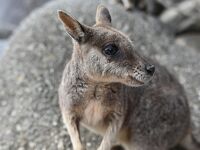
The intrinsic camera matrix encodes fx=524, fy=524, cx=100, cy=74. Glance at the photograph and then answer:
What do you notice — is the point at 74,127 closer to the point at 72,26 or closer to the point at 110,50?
the point at 110,50

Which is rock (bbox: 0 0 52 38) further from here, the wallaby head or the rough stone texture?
the wallaby head

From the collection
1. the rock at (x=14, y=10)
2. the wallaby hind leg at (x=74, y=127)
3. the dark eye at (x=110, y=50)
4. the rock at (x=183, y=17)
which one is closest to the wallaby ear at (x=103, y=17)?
the dark eye at (x=110, y=50)

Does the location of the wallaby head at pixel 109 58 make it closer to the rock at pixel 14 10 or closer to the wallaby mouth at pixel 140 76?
the wallaby mouth at pixel 140 76

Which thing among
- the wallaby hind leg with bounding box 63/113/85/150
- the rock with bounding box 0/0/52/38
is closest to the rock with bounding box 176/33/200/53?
the rock with bounding box 0/0/52/38

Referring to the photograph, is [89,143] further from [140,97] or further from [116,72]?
[116,72]

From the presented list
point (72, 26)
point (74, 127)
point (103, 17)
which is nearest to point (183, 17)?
point (103, 17)

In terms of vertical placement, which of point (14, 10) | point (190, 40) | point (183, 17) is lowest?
point (190, 40)
